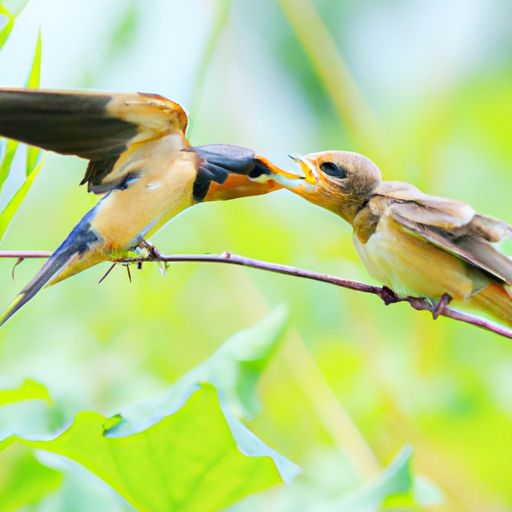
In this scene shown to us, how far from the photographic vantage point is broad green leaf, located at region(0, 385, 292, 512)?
0.98m

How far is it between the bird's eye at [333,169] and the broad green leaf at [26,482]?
0.53 meters

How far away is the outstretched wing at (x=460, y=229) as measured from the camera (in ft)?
4.02

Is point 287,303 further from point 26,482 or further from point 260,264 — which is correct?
point 260,264

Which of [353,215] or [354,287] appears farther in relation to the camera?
[353,215]

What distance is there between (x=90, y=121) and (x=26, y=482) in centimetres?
61

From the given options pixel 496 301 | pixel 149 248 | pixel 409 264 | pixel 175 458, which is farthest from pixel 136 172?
pixel 496 301

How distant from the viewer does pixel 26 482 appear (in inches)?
53.5

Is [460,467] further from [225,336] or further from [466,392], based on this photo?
[225,336]

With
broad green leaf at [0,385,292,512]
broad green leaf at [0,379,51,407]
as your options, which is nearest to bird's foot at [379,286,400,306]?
broad green leaf at [0,385,292,512]

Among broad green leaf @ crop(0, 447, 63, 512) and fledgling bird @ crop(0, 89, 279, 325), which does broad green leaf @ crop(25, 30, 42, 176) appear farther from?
broad green leaf @ crop(0, 447, 63, 512)

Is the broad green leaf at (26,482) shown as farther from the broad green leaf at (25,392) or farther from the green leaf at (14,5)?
the green leaf at (14,5)

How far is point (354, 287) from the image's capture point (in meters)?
0.98

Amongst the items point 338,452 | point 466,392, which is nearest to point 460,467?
point 466,392

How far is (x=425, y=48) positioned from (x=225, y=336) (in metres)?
1.14
